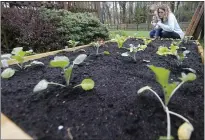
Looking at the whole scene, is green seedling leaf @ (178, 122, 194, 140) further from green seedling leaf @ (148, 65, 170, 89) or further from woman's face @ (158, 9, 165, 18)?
woman's face @ (158, 9, 165, 18)

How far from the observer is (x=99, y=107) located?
93 cm

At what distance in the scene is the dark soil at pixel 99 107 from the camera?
30.1 inches

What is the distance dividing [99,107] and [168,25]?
10.7ft

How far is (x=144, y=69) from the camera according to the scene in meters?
1.50

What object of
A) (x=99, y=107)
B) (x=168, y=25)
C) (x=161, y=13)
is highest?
(x=161, y=13)

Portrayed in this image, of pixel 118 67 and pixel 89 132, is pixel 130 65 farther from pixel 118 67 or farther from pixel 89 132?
pixel 89 132

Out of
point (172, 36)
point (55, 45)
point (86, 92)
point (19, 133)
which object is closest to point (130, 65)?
point (86, 92)

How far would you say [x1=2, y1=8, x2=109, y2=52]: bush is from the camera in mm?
3143

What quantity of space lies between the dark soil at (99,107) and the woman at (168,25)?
8.24 feet

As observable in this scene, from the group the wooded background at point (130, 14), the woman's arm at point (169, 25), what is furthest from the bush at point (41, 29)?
the wooded background at point (130, 14)

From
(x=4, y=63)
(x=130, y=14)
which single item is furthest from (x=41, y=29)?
(x=130, y=14)

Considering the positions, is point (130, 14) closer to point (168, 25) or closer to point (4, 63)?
point (168, 25)

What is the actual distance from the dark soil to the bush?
1909mm

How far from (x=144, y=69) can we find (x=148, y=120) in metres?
0.71
